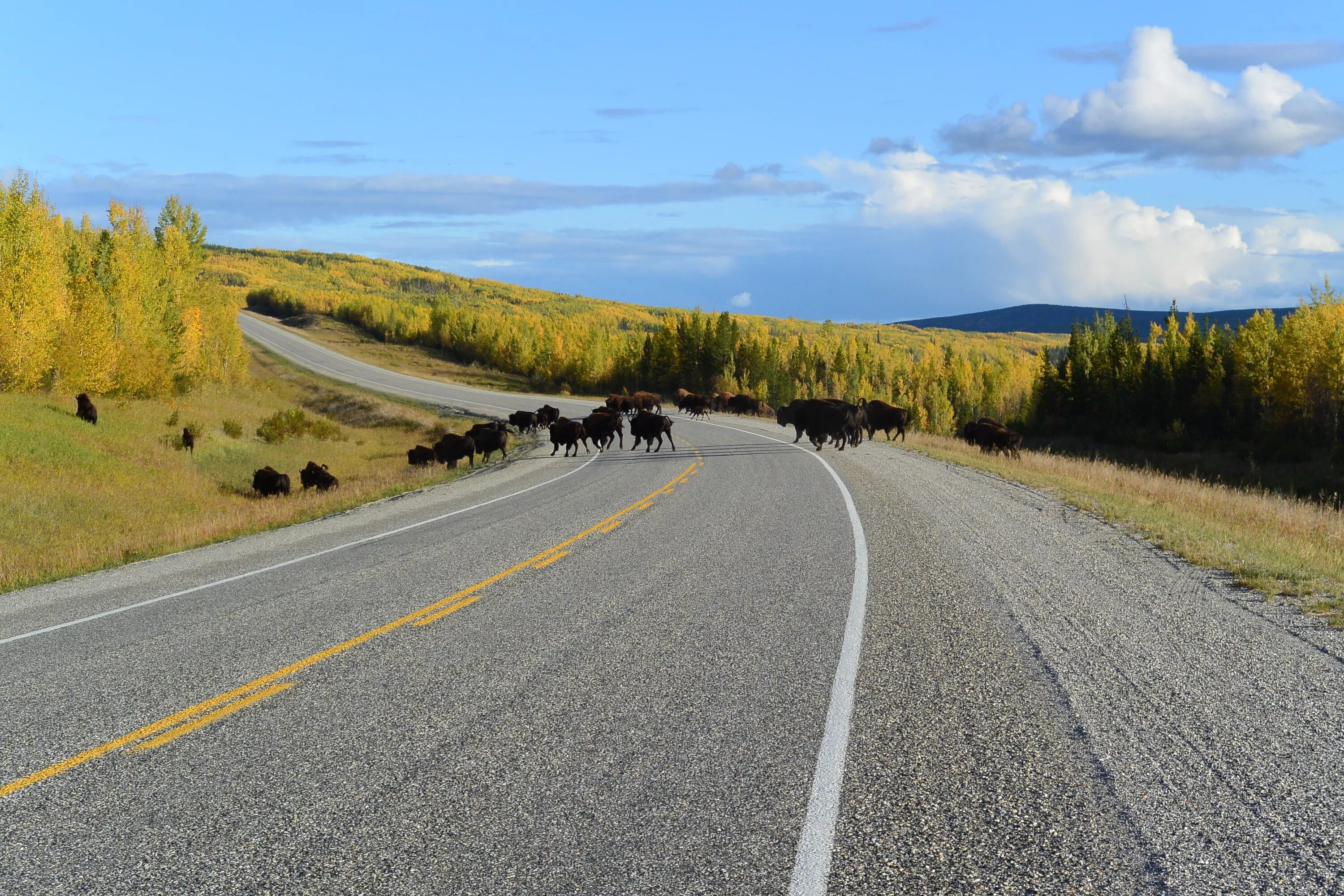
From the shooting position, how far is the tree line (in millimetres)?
53500

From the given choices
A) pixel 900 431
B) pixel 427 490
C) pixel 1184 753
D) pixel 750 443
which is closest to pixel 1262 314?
pixel 900 431

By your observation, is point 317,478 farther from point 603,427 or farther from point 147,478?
point 603,427

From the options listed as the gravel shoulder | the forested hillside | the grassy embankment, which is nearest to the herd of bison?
the grassy embankment

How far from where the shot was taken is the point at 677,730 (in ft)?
17.0

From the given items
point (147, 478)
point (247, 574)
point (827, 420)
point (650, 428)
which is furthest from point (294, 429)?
point (247, 574)

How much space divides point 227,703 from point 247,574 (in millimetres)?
5745

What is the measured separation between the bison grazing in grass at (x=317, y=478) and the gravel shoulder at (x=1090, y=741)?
23.3 m

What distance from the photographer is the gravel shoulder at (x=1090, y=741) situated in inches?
145

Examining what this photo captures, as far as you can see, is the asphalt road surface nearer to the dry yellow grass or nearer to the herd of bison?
Result: the dry yellow grass

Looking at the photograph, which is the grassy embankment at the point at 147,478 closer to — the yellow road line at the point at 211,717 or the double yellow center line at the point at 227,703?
the double yellow center line at the point at 227,703

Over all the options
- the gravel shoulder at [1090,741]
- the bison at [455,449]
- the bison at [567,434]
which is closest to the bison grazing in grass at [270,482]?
the bison at [455,449]

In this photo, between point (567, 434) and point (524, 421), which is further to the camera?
point (524, 421)

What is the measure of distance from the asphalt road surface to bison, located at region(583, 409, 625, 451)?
20200 millimetres

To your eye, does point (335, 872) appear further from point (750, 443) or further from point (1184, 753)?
point (750, 443)
